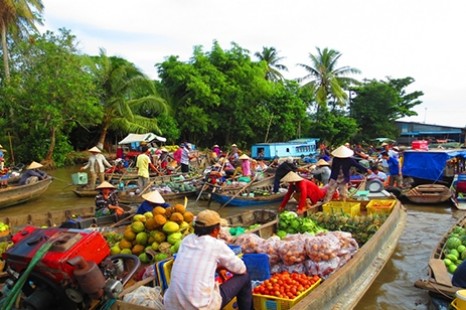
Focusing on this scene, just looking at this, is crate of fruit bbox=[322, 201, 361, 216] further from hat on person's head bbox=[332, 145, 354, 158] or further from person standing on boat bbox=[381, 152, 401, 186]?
person standing on boat bbox=[381, 152, 401, 186]

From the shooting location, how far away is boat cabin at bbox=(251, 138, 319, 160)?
24.6 m

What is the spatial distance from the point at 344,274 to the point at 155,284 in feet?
6.91

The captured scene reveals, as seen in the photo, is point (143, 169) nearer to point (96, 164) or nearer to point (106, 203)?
point (96, 164)

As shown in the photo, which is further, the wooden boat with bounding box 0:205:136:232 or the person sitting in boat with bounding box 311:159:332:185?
the person sitting in boat with bounding box 311:159:332:185

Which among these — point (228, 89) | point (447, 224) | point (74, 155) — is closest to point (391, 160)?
point (447, 224)

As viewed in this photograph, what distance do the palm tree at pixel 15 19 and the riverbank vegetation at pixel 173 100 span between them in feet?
0.38

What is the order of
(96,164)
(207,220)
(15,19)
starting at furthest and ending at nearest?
(15,19) < (96,164) < (207,220)

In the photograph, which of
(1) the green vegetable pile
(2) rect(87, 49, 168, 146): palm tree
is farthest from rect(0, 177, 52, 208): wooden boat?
(2) rect(87, 49, 168, 146): palm tree

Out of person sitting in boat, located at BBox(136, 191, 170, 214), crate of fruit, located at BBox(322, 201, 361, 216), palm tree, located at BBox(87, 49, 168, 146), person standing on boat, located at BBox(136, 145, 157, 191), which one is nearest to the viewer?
person sitting in boat, located at BBox(136, 191, 170, 214)

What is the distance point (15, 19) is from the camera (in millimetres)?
21047

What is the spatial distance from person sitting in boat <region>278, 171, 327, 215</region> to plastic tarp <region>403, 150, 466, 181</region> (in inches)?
264

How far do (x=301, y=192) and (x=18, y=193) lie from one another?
9083 mm

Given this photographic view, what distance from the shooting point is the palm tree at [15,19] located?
20.1 meters

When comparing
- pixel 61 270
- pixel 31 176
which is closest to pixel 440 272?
pixel 61 270
